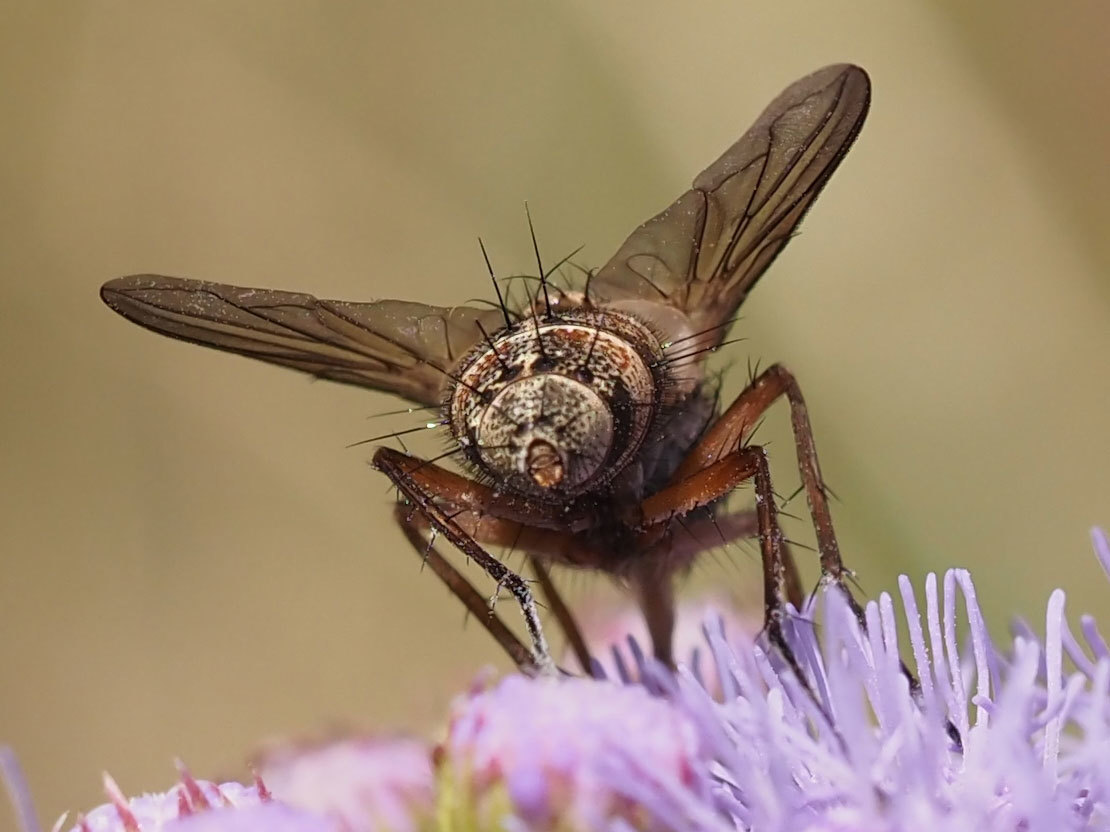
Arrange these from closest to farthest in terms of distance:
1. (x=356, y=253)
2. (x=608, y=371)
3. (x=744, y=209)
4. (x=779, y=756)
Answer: (x=779, y=756) → (x=608, y=371) → (x=744, y=209) → (x=356, y=253)

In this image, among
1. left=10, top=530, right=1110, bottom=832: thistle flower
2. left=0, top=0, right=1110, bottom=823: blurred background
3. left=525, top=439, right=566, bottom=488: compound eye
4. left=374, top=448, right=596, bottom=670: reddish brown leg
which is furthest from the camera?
left=0, top=0, right=1110, bottom=823: blurred background

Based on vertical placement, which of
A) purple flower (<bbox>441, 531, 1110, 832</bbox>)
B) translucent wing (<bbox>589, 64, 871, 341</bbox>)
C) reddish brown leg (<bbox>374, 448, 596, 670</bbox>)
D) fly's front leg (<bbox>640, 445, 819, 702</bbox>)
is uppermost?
translucent wing (<bbox>589, 64, 871, 341</bbox>)

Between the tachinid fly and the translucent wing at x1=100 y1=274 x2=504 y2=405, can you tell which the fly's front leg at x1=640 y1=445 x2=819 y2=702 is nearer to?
the tachinid fly

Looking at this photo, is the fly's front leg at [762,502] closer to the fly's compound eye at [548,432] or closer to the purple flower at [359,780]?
the fly's compound eye at [548,432]

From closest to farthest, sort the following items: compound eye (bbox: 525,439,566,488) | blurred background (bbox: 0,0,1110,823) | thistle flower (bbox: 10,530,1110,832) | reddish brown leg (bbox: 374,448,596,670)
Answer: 1. thistle flower (bbox: 10,530,1110,832)
2. compound eye (bbox: 525,439,566,488)
3. reddish brown leg (bbox: 374,448,596,670)
4. blurred background (bbox: 0,0,1110,823)

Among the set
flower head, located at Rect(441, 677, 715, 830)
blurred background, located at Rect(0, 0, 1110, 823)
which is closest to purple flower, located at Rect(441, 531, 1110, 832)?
flower head, located at Rect(441, 677, 715, 830)

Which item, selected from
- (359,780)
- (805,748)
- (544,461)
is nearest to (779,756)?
(805,748)

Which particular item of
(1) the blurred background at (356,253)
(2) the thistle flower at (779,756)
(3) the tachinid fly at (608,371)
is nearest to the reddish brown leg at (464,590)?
(3) the tachinid fly at (608,371)

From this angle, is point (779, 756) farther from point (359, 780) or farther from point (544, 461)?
point (359, 780)
